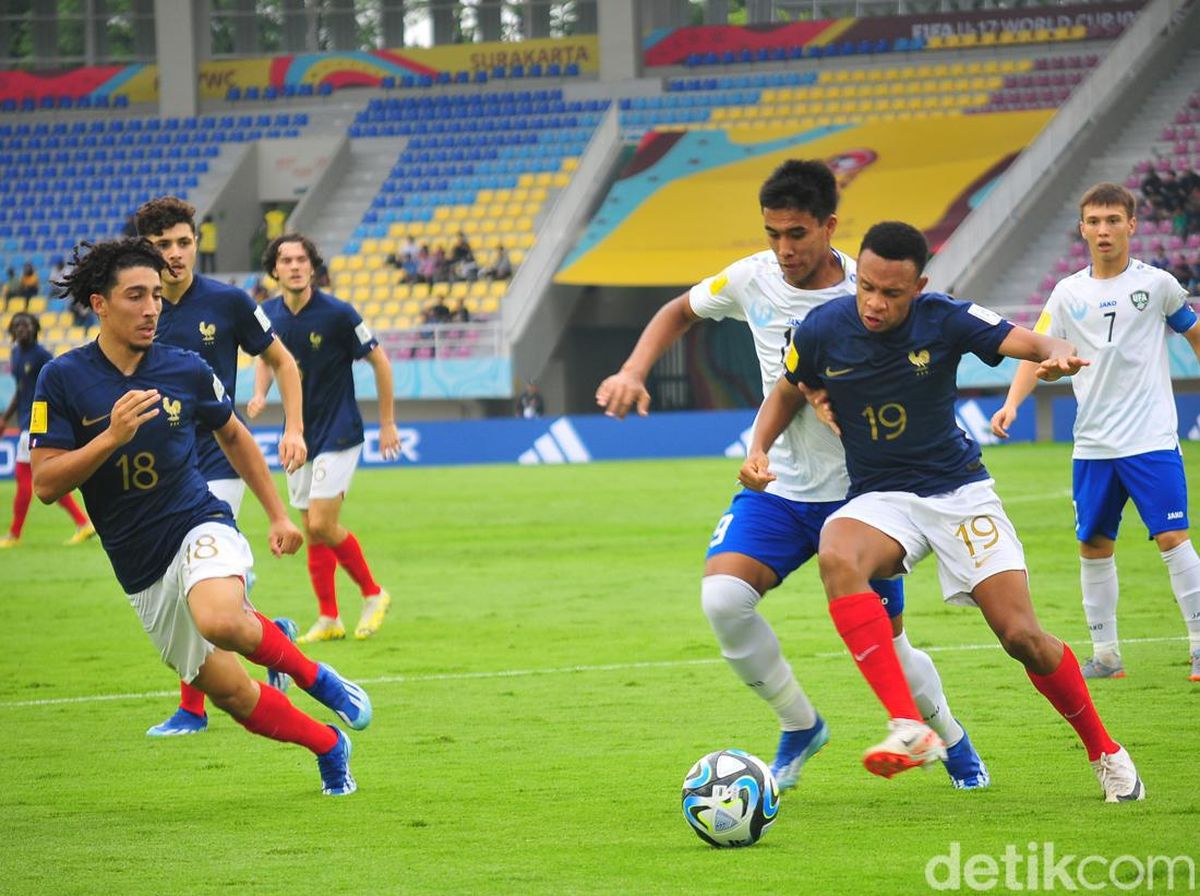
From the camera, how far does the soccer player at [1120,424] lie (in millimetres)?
9047

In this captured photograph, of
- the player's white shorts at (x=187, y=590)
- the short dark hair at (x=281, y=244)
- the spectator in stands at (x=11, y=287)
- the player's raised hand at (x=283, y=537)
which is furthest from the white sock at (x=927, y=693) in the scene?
the spectator in stands at (x=11, y=287)

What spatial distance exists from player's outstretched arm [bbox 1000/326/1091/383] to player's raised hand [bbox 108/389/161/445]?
289cm

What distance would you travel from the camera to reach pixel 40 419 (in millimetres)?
6609

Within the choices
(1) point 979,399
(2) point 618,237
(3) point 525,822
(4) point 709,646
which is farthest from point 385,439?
(2) point 618,237

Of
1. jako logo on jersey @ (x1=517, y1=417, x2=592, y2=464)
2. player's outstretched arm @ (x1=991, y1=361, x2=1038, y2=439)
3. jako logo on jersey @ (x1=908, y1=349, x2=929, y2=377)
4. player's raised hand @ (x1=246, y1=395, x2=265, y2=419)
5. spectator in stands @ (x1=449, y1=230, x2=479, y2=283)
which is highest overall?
jako logo on jersey @ (x1=908, y1=349, x2=929, y2=377)

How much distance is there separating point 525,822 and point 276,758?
2.01 m

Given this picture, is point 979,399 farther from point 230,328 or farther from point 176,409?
point 176,409

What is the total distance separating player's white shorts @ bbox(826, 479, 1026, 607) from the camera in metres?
6.12

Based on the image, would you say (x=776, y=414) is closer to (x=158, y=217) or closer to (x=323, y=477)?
(x=158, y=217)

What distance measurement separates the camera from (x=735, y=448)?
29188 millimetres

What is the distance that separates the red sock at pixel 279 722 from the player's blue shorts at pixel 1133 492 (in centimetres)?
420

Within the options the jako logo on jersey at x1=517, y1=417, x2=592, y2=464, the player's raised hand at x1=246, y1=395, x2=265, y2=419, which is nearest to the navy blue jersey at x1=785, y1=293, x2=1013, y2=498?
the player's raised hand at x1=246, y1=395, x2=265, y2=419

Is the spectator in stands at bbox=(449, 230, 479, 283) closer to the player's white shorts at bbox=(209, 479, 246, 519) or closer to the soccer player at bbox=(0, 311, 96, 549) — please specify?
the soccer player at bbox=(0, 311, 96, 549)

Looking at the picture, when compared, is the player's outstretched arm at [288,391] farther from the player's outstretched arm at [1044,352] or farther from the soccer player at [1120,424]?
the player's outstretched arm at [1044,352]
